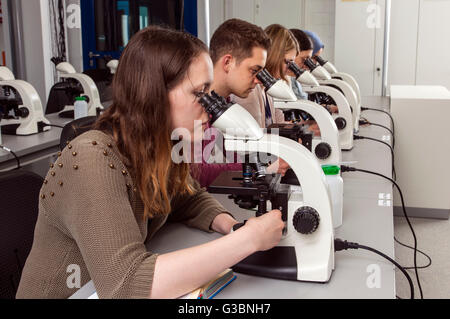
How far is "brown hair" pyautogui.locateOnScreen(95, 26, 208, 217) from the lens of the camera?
997 mm

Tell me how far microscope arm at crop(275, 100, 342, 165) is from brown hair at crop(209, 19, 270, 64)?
0.35 meters

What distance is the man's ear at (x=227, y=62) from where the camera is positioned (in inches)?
77.6

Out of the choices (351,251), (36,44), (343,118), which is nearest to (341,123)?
(343,118)

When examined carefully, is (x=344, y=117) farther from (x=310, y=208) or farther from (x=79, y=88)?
(x=79, y=88)

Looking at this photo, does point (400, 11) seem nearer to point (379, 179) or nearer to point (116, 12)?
point (116, 12)

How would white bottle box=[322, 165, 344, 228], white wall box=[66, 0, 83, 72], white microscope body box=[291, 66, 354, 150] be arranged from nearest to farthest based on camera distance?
white bottle box=[322, 165, 344, 228]
white microscope body box=[291, 66, 354, 150]
white wall box=[66, 0, 83, 72]

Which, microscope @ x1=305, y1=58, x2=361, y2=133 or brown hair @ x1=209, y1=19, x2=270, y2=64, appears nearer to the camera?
brown hair @ x1=209, y1=19, x2=270, y2=64

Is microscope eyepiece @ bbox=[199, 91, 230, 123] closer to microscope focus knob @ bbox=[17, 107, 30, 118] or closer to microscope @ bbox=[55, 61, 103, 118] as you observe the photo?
microscope focus knob @ bbox=[17, 107, 30, 118]

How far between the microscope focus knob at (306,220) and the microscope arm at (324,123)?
714mm

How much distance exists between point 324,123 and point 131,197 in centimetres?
90

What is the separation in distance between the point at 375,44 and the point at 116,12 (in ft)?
9.58

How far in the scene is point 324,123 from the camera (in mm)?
1694

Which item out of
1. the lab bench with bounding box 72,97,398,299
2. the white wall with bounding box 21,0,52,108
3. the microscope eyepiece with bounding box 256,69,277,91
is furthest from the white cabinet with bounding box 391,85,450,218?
the white wall with bounding box 21,0,52,108
